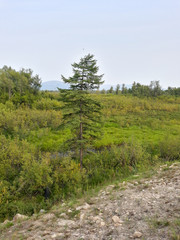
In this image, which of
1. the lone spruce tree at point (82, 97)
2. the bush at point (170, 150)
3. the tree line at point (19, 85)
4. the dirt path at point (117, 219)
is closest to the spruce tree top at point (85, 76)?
the lone spruce tree at point (82, 97)

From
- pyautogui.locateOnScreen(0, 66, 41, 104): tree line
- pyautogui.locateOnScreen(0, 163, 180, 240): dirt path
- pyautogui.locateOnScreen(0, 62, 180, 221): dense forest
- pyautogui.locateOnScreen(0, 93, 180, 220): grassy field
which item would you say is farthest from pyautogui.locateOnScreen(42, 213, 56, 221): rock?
pyautogui.locateOnScreen(0, 66, 41, 104): tree line

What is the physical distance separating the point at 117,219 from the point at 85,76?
9.21 meters

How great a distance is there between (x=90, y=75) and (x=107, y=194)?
810 cm

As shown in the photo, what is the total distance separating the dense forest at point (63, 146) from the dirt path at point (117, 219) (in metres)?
2.23

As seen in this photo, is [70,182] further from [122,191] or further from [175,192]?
[175,192]

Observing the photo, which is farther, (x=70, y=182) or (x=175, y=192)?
(x=70, y=182)

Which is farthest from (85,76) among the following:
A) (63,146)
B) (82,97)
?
(63,146)

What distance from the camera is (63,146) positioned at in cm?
1334

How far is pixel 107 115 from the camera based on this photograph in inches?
1512

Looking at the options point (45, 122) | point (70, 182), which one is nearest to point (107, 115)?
point (45, 122)

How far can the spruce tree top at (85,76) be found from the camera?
11.1 meters

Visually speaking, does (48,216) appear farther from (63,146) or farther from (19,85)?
(19,85)

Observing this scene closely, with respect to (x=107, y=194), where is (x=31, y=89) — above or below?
above

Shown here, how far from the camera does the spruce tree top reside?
11133 millimetres
